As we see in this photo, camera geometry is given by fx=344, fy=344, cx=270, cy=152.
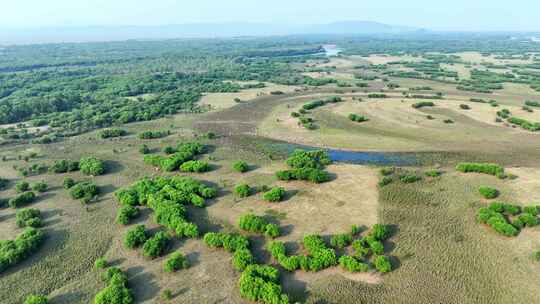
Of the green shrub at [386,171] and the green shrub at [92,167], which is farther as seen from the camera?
the green shrub at [92,167]

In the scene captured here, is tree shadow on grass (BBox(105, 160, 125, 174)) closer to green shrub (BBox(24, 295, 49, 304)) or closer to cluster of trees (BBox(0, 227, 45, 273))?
cluster of trees (BBox(0, 227, 45, 273))

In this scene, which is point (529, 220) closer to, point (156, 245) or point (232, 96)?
point (156, 245)

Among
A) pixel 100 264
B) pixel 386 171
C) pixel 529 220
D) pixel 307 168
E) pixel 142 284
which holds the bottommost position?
pixel 142 284

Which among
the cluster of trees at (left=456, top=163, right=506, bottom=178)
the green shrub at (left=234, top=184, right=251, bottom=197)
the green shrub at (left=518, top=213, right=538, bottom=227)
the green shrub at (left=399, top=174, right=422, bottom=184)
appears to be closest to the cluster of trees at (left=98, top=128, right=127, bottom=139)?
the green shrub at (left=234, top=184, right=251, bottom=197)

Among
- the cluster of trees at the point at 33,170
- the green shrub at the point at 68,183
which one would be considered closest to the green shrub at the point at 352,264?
A: the green shrub at the point at 68,183

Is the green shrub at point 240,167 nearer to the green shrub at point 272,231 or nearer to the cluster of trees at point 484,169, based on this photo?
the green shrub at point 272,231

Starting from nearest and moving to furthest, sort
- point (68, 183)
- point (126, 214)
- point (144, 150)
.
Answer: point (126, 214) < point (68, 183) < point (144, 150)

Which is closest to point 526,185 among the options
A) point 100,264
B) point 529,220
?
point 529,220
